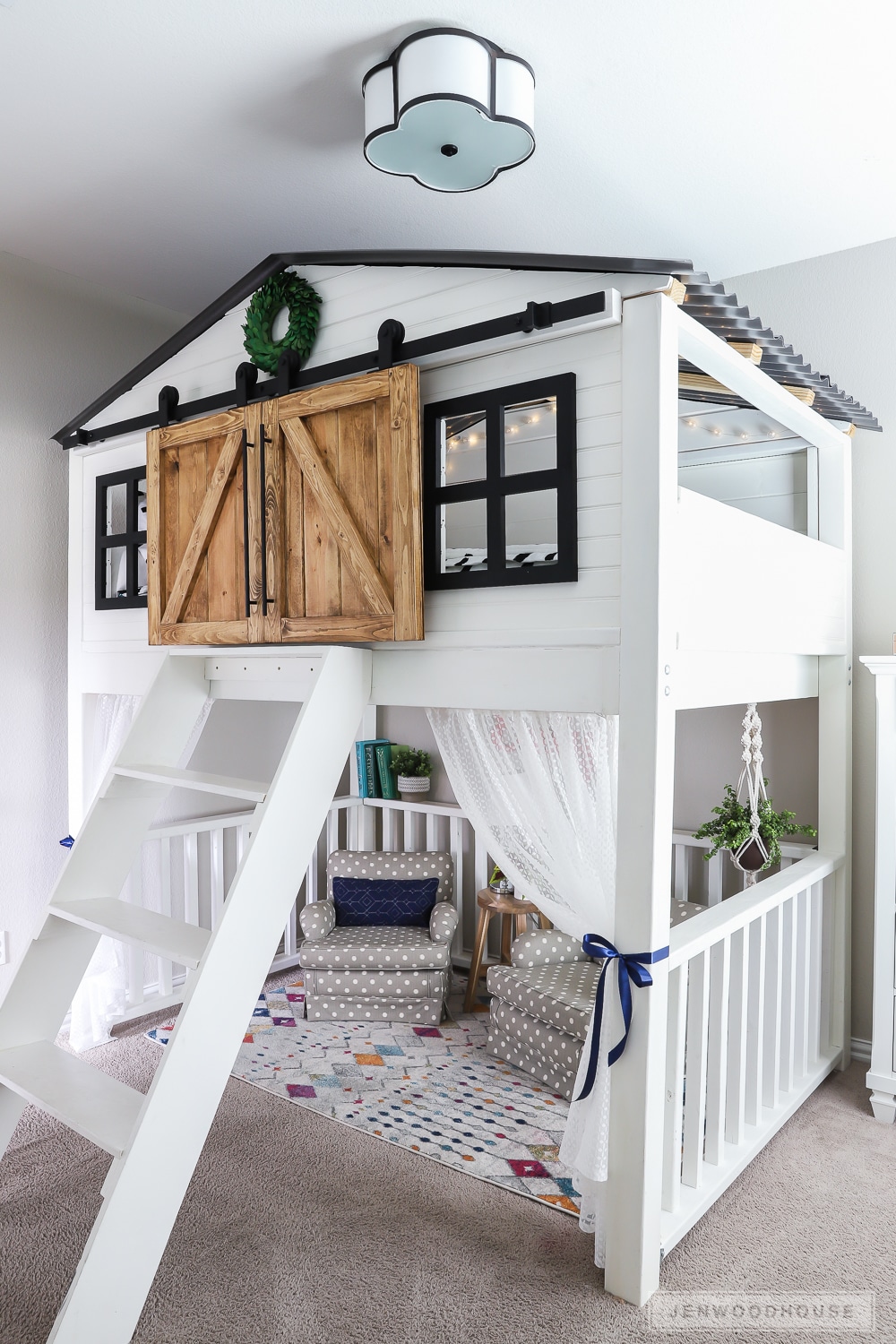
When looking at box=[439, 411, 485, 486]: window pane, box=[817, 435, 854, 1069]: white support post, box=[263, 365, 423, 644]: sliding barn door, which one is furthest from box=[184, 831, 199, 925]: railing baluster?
box=[817, 435, 854, 1069]: white support post

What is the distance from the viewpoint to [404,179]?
2.75 m

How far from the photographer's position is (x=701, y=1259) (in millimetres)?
2109

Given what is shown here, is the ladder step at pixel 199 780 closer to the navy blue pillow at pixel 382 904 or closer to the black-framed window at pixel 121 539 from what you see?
the black-framed window at pixel 121 539

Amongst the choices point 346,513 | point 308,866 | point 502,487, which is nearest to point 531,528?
point 502,487

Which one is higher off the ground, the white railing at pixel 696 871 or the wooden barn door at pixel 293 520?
the wooden barn door at pixel 293 520

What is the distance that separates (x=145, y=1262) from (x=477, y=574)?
158 cm

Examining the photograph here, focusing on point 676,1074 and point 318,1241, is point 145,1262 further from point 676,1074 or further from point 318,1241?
point 676,1074

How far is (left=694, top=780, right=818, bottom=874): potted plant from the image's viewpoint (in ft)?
9.69

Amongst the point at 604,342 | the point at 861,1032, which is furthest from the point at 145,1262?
the point at 861,1032

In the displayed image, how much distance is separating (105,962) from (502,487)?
7.93 ft

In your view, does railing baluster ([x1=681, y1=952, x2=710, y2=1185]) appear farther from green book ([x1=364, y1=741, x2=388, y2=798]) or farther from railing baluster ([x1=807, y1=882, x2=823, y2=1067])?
green book ([x1=364, y1=741, x2=388, y2=798])

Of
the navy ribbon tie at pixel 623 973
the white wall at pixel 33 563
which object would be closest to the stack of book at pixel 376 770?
the white wall at pixel 33 563

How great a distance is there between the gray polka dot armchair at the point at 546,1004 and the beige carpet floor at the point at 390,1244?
0.54 metres

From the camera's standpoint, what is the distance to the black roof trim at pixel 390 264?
1.88m
